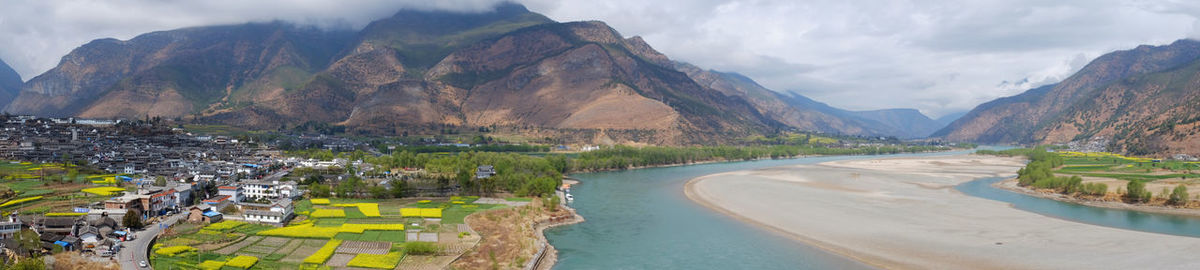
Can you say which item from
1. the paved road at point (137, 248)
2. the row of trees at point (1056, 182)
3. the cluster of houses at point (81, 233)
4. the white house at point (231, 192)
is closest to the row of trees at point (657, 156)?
the white house at point (231, 192)

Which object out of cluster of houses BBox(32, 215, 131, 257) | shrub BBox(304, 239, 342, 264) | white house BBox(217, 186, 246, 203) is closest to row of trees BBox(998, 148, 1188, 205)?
shrub BBox(304, 239, 342, 264)

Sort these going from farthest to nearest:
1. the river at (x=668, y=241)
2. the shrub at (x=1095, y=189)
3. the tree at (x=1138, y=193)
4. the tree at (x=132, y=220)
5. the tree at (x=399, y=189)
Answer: the shrub at (x=1095, y=189), the tree at (x=1138, y=193), the tree at (x=399, y=189), the tree at (x=132, y=220), the river at (x=668, y=241)

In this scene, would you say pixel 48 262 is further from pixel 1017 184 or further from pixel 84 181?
pixel 1017 184

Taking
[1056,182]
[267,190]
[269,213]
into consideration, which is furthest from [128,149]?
[1056,182]

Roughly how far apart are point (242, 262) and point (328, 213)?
16.7 m

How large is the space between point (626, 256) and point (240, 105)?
198 m

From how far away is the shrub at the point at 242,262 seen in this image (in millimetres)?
32156

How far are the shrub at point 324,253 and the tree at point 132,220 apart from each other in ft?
42.9

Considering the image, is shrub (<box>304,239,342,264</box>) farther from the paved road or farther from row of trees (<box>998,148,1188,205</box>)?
row of trees (<box>998,148,1188,205</box>)

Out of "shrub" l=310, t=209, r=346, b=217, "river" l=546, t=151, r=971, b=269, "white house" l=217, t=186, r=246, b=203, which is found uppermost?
"white house" l=217, t=186, r=246, b=203

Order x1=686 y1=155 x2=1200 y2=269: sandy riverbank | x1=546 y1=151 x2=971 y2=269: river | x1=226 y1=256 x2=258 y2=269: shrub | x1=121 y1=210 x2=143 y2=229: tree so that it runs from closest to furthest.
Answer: x1=226 y1=256 x2=258 y2=269: shrub
x1=546 y1=151 x2=971 y2=269: river
x1=686 y1=155 x2=1200 y2=269: sandy riverbank
x1=121 y1=210 x2=143 y2=229: tree

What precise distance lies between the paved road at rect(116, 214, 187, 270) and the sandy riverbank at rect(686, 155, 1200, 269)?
40.6 m

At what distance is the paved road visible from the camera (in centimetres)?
3222

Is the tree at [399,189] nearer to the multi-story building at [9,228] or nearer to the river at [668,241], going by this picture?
the river at [668,241]
